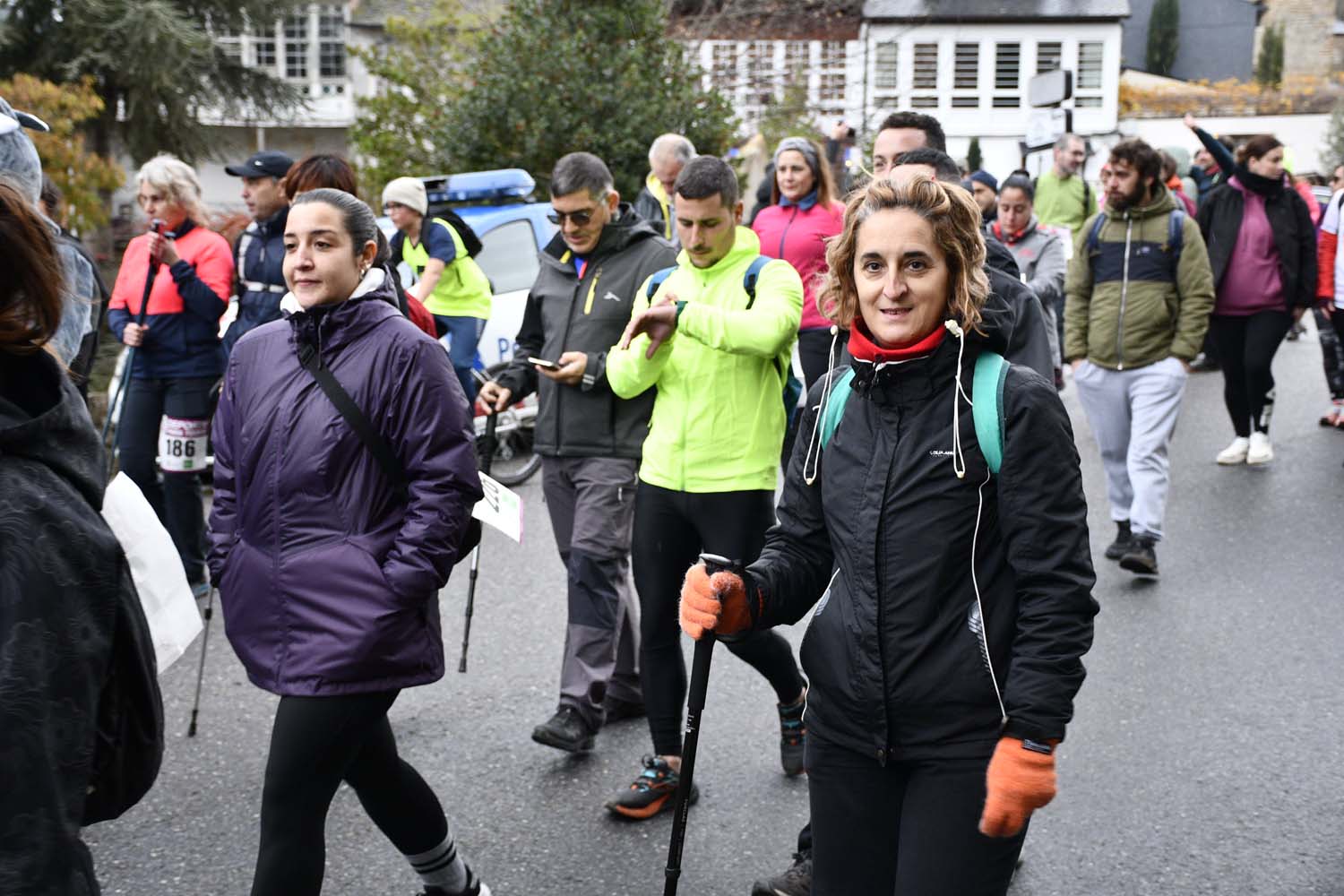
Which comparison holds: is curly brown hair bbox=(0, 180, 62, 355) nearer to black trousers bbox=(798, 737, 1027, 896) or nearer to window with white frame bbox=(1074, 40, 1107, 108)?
black trousers bbox=(798, 737, 1027, 896)

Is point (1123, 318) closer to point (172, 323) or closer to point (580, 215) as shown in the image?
point (580, 215)

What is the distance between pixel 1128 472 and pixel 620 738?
350cm

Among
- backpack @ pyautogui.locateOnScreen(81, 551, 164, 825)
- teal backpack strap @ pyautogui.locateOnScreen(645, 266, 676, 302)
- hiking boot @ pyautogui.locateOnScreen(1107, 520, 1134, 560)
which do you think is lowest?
hiking boot @ pyautogui.locateOnScreen(1107, 520, 1134, 560)

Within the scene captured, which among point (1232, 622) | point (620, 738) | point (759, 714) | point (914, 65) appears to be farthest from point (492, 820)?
point (914, 65)

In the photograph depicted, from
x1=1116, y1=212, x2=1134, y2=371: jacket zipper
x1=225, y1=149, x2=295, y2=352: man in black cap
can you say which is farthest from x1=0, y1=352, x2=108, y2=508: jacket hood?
x1=1116, y1=212, x2=1134, y2=371: jacket zipper

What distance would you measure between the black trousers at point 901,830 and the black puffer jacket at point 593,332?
2399mm

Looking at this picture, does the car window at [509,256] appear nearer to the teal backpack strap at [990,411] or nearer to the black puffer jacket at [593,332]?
the black puffer jacket at [593,332]

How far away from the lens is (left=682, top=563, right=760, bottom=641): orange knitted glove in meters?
2.91

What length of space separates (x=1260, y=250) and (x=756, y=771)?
5922 mm

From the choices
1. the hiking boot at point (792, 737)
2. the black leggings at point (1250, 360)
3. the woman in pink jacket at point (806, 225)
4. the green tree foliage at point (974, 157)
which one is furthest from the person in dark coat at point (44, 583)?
the green tree foliage at point (974, 157)

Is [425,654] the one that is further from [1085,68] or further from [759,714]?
[1085,68]

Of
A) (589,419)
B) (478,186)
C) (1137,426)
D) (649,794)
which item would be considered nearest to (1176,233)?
(1137,426)

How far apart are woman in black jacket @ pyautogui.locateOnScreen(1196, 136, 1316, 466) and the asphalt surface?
2.48 metres

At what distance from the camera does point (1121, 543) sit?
308 inches
